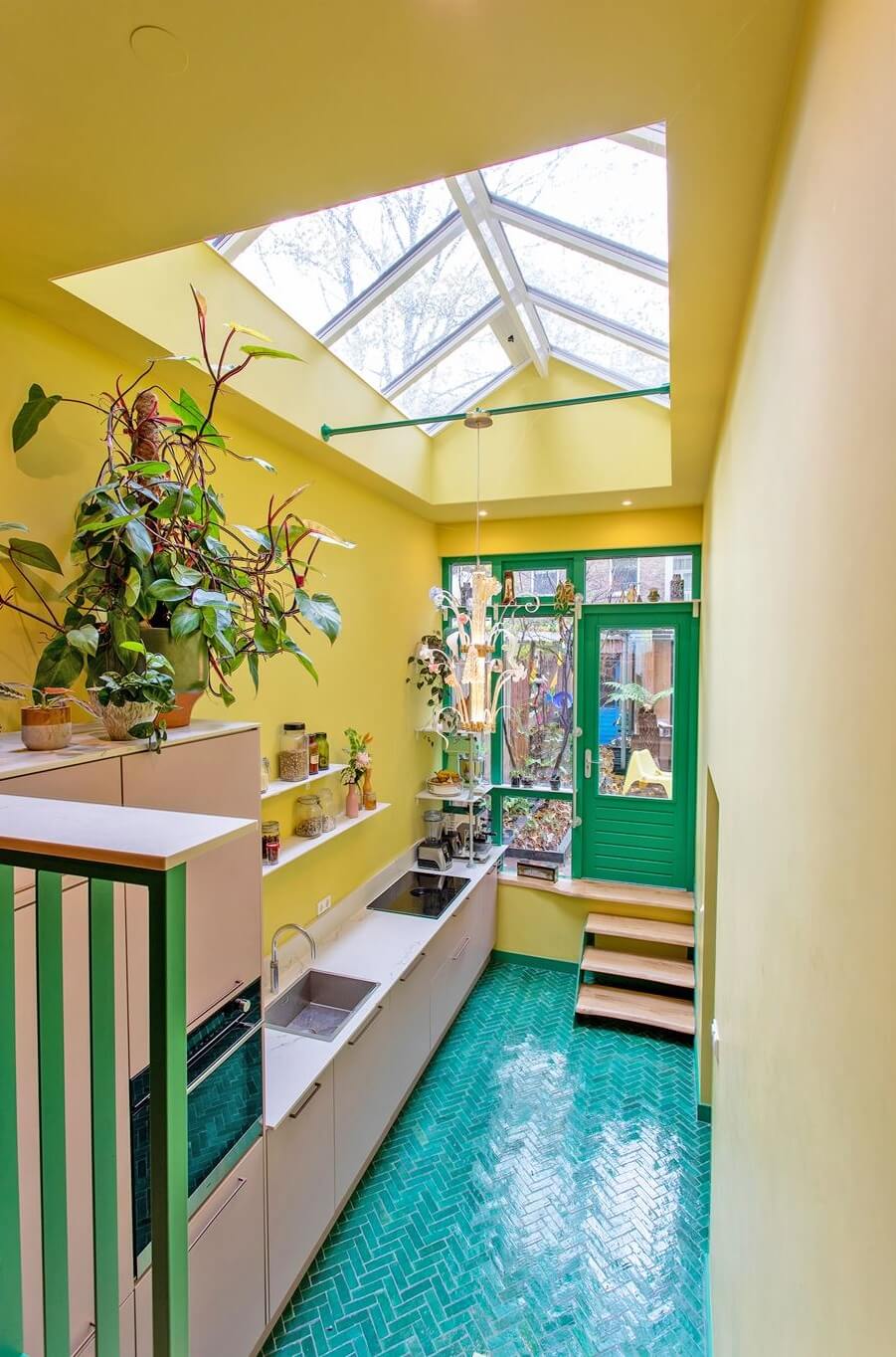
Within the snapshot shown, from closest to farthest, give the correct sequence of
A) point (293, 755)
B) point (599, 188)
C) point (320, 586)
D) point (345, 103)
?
1. point (345, 103)
2. point (599, 188)
3. point (293, 755)
4. point (320, 586)

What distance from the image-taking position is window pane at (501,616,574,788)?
4.93m

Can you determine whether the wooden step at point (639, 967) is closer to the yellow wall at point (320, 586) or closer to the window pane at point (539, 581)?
the yellow wall at point (320, 586)

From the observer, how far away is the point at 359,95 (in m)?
1.16

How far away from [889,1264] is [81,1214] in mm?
A: 1720

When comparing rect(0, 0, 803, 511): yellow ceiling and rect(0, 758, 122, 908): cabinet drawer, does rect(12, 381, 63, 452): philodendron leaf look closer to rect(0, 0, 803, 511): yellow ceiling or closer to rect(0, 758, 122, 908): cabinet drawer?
rect(0, 0, 803, 511): yellow ceiling

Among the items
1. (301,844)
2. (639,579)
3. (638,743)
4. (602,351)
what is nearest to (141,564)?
(301,844)

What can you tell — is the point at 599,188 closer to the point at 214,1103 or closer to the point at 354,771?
the point at 354,771

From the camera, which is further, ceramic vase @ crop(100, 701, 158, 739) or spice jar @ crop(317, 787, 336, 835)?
spice jar @ crop(317, 787, 336, 835)

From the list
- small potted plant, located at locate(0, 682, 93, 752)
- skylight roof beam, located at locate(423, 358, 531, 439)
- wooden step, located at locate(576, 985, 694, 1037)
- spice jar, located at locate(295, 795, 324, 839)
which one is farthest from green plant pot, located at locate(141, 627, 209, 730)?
wooden step, located at locate(576, 985, 694, 1037)

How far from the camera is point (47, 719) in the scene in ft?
5.11

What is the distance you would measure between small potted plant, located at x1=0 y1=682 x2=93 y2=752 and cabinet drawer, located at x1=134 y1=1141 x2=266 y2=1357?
1442 mm

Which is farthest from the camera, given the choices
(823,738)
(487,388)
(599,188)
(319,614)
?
(487,388)

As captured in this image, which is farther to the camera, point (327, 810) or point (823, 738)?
point (327, 810)

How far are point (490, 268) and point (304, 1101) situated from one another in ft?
11.8
